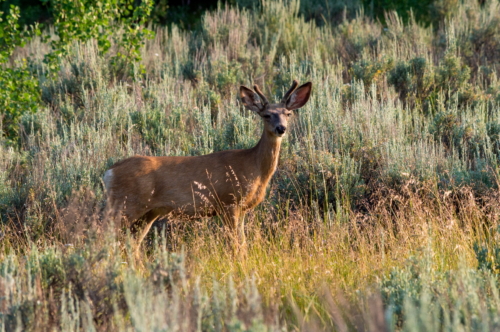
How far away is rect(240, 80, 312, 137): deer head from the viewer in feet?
20.2

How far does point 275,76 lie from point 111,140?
408 cm

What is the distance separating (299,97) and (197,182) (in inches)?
57.4

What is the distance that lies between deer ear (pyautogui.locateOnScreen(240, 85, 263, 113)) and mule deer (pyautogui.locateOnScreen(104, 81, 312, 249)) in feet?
0.74

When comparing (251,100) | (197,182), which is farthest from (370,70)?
(197,182)

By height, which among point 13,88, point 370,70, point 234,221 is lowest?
point 234,221

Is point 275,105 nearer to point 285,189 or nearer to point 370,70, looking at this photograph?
point 285,189

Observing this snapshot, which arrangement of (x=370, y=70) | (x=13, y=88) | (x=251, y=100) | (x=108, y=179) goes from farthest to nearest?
(x=370, y=70), (x=13, y=88), (x=251, y=100), (x=108, y=179)

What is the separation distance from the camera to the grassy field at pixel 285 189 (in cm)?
365

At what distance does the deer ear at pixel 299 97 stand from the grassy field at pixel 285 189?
1.85ft

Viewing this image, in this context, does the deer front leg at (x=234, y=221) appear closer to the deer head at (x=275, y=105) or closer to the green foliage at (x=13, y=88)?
the deer head at (x=275, y=105)

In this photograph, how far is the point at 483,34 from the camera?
11.8 meters

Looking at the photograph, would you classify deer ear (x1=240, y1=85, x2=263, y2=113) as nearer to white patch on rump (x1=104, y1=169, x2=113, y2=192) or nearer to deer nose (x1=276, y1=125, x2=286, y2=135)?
deer nose (x1=276, y1=125, x2=286, y2=135)

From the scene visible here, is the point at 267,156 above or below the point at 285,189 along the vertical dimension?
above

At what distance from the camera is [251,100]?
654 cm
